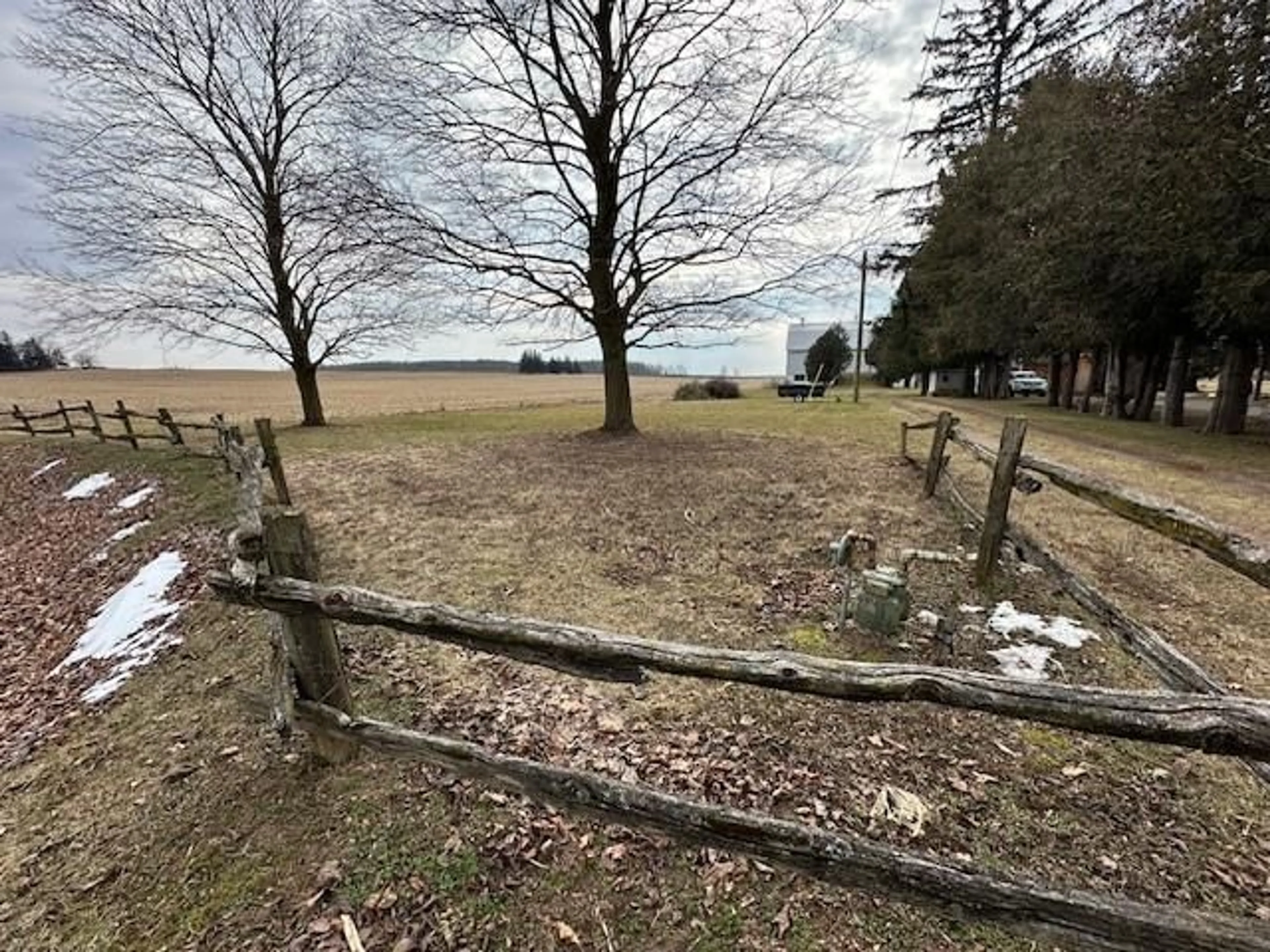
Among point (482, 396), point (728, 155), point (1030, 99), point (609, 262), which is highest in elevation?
point (1030, 99)

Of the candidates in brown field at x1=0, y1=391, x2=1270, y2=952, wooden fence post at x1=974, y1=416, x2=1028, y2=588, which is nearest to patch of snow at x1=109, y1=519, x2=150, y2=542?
brown field at x1=0, y1=391, x2=1270, y2=952

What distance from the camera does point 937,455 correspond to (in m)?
7.80

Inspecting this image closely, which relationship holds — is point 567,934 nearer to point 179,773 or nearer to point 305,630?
point 305,630

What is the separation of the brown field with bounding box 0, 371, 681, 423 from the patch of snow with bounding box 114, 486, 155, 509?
13.4 m

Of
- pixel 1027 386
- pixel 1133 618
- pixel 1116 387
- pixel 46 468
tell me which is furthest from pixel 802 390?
pixel 1133 618

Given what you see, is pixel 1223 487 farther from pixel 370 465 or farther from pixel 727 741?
pixel 370 465

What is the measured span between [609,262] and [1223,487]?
11.2 metres

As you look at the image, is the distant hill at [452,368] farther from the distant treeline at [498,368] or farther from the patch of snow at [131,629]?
the patch of snow at [131,629]

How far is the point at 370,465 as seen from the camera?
1112 cm

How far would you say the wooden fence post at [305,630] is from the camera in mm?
2787

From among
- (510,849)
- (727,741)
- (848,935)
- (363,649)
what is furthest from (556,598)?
(848,935)

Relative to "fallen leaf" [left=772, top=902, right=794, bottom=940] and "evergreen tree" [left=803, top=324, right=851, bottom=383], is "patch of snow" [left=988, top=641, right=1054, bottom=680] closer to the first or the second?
"fallen leaf" [left=772, top=902, right=794, bottom=940]

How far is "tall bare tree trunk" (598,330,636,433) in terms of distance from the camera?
46.2ft

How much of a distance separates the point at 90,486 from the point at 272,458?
648 cm
